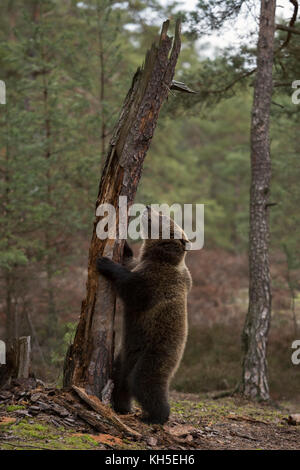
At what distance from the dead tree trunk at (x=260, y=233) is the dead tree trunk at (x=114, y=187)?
16.4ft

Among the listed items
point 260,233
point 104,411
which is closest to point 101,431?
point 104,411

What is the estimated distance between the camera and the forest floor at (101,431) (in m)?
4.68

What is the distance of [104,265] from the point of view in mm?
5805

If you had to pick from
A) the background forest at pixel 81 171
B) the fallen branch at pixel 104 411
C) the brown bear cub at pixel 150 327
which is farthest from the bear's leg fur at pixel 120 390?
the background forest at pixel 81 171

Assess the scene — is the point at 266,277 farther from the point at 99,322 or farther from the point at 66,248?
the point at 66,248

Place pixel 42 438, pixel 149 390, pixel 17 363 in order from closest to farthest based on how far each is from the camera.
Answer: pixel 42 438 < pixel 149 390 < pixel 17 363

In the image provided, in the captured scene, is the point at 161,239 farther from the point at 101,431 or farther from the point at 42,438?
the point at 42,438

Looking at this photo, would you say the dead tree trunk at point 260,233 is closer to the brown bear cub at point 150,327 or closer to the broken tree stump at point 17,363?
the brown bear cub at point 150,327

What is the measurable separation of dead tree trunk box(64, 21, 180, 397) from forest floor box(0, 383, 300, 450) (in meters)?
0.44

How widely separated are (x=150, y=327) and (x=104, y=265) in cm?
96

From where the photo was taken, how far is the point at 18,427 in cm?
A: 481

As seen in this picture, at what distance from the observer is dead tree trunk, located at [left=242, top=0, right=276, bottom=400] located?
401 inches

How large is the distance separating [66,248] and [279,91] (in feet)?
25.7

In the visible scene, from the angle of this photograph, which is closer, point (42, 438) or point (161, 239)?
point (42, 438)
